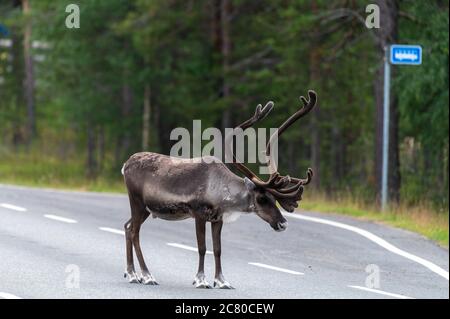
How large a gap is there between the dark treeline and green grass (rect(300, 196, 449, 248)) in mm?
4924

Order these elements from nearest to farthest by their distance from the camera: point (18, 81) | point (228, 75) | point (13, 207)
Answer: point (13, 207) → point (228, 75) → point (18, 81)

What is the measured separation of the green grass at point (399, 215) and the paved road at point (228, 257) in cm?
39

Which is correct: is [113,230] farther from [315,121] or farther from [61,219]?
[315,121]

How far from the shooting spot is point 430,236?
687 inches

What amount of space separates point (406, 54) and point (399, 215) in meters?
3.01

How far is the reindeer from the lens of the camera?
10.0 m

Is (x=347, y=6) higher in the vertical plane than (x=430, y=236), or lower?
higher

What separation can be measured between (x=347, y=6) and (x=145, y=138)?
13167 millimetres

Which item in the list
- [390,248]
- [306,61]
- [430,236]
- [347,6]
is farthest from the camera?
[306,61]

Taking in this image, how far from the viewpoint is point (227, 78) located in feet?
116

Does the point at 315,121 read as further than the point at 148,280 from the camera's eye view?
Yes

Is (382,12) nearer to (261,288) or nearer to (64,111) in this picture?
(261,288)

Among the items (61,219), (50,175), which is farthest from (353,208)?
(50,175)

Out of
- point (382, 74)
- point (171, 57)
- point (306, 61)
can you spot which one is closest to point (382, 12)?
point (382, 74)
